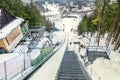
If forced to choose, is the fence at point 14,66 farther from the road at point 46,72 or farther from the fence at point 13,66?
the road at point 46,72

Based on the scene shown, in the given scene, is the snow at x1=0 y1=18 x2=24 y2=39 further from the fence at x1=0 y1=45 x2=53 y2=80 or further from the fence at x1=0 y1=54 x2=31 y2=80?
the fence at x1=0 y1=54 x2=31 y2=80

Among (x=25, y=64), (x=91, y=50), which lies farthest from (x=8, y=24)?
(x=91, y=50)

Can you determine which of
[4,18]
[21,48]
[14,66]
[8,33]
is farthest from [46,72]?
[14,66]

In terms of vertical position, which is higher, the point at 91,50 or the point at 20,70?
the point at 20,70

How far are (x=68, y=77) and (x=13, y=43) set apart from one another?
8.84 m

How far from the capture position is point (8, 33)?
1065 inches

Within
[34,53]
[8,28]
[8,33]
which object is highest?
[8,28]

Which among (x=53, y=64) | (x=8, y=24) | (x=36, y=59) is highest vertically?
(x=8, y=24)

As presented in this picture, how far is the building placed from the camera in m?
26.0

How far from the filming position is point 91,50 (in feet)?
128

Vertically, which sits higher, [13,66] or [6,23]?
[6,23]

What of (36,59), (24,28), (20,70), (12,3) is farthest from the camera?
(12,3)

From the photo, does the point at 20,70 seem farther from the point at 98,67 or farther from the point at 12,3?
the point at 12,3

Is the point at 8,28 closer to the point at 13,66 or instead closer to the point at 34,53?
the point at 34,53
